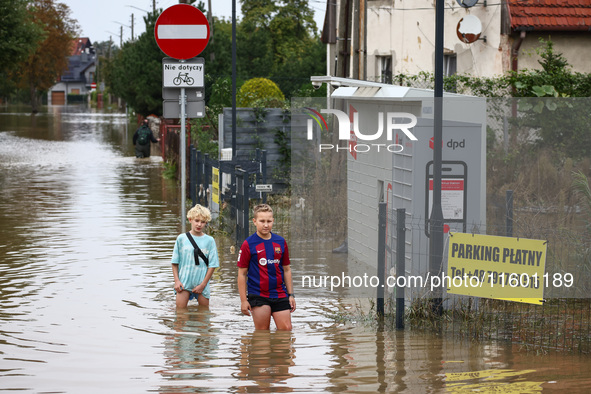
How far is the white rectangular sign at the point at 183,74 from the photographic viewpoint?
476 inches

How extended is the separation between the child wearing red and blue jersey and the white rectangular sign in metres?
3.80

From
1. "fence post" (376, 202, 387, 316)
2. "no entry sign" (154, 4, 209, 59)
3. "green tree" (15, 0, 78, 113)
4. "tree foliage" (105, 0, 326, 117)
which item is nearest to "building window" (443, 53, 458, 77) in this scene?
"tree foliage" (105, 0, 326, 117)

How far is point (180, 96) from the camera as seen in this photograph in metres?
12.2

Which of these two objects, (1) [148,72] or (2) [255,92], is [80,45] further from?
(2) [255,92]

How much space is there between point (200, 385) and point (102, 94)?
131 metres

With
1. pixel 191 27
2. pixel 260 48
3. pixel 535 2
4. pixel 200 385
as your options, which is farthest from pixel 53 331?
pixel 260 48

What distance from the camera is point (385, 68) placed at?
2564cm

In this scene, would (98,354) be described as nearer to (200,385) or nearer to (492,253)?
(200,385)

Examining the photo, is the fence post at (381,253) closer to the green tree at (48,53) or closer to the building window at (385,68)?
the building window at (385,68)

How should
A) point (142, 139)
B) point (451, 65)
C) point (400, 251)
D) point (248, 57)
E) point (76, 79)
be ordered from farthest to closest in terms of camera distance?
point (76, 79), point (248, 57), point (142, 139), point (451, 65), point (400, 251)

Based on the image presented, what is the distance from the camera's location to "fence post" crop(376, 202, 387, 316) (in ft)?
30.8

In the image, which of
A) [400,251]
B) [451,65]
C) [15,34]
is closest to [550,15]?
[451,65]

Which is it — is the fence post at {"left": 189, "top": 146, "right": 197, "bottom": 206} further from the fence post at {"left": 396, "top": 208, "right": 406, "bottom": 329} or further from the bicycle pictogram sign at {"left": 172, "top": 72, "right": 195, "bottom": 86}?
the fence post at {"left": 396, "top": 208, "right": 406, "bottom": 329}

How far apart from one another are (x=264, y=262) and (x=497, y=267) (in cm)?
200
